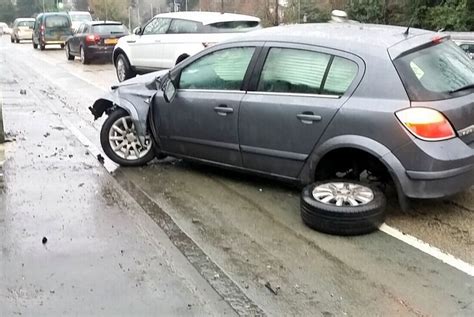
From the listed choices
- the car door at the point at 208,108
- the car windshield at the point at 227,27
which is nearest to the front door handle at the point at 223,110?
the car door at the point at 208,108

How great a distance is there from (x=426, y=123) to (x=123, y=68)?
1311 cm

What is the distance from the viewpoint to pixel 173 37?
48.9ft

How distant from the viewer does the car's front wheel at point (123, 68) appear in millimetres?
16719

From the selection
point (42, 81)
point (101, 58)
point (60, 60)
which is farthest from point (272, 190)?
point (60, 60)

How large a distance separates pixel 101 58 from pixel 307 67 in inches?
729

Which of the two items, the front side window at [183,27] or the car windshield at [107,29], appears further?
the car windshield at [107,29]

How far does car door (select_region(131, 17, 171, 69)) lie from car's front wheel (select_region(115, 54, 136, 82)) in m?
0.36

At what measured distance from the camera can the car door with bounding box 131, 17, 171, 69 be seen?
15453mm

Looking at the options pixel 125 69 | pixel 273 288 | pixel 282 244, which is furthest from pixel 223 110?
pixel 125 69

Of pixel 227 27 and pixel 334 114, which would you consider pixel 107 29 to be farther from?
pixel 334 114

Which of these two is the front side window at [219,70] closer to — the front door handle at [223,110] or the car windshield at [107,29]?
the front door handle at [223,110]

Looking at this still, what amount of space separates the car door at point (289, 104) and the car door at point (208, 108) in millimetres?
180

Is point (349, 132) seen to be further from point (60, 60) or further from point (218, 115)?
point (60, 60)

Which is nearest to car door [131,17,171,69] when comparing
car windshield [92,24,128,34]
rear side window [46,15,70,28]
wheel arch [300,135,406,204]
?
car windshield [92,24,128,34]
